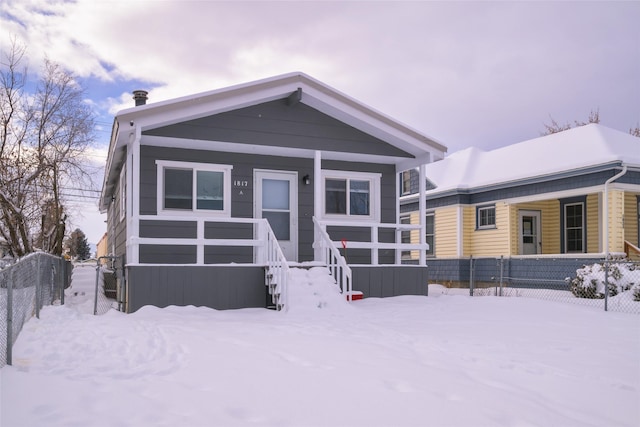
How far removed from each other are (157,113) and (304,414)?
7559mm

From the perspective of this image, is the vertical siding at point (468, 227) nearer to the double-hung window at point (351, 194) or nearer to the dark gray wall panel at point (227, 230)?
the double-hung window at point (351, 194)

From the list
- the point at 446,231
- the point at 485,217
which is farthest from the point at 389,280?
the point at 446,231

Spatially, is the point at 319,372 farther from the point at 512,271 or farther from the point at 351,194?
the point at 512,271

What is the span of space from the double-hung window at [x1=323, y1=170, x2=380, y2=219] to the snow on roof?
240 inches

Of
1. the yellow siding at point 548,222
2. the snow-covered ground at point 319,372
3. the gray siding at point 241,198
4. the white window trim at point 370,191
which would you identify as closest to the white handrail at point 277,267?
the snow-covered ground at point 319,372

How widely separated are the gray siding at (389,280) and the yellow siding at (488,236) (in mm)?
6598

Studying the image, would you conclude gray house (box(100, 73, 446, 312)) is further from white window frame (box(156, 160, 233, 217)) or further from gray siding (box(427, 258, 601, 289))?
gray siding (box(427, 258, 601, 289))

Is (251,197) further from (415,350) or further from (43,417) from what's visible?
(43,417)

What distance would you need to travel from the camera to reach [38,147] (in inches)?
749

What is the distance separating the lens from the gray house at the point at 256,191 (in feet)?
33.6

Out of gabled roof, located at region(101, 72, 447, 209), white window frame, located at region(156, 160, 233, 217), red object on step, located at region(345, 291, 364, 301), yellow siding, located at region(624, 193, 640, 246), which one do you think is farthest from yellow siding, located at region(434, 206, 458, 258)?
white window frame, located at region(156, 160, 233, 217)

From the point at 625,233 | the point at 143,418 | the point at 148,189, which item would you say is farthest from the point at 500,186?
the point at 143,418

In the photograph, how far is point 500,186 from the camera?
18109mm

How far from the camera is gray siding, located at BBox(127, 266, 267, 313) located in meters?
9.90
